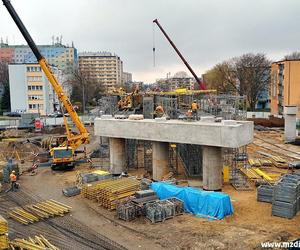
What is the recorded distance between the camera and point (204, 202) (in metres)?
19.3

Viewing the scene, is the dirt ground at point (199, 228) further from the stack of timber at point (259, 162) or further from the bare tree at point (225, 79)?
the bare tree at point (225, 79)

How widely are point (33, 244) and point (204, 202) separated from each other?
8831 mm

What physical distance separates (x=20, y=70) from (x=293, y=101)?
2120 inches

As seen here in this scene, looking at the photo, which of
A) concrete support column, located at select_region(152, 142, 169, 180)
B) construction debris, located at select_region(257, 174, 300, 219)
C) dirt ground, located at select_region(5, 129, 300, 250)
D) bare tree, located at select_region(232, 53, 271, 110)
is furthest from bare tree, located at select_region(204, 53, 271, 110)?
construction debris, located at select_region(257, 174, 300, 219)

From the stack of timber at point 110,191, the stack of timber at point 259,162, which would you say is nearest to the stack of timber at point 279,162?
the stack of timber at point 259,162

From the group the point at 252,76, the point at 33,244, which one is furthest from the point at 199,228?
the point at 252,76

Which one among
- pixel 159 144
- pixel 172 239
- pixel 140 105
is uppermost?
pixel 140 105

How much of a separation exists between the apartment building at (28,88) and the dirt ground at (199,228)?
2269 inches

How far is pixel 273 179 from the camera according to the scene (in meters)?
26.2

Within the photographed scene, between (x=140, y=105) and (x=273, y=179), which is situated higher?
(x=140, y=105)

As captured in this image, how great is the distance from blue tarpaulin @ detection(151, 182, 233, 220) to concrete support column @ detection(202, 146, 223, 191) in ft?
10.7

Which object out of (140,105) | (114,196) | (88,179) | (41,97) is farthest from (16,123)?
(114,196)

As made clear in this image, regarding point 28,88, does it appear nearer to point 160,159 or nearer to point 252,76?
point 252,76

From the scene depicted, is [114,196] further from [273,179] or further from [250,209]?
[273,179]
